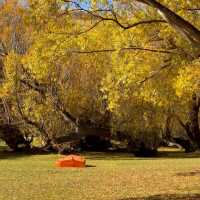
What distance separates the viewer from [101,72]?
119 feet

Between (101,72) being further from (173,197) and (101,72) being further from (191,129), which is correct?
(173,197)

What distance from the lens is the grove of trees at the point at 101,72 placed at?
16.7m

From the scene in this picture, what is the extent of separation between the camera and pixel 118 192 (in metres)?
17.2

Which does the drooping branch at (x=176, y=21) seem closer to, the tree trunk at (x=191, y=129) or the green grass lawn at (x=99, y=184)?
the green grass lawn at (x=99, y=184)

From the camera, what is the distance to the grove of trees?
16734 mm

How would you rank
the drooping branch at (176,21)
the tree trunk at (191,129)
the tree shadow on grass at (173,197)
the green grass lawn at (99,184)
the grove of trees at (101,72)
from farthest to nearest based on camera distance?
the tree trunk at (191,129), the grove of trees at (101,72), the green grass lawn at (99,184), the tree shadow on grass at (173,197), the drooping branch at (176,21)

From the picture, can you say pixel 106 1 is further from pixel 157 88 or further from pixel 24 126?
pixel 24 126

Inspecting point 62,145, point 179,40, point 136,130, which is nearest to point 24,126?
point 62,145

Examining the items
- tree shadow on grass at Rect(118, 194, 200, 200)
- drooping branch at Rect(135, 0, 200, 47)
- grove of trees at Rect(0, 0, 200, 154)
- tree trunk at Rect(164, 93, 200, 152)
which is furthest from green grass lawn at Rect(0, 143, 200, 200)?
tree trunk at Rect(164, 93, 200, 152)

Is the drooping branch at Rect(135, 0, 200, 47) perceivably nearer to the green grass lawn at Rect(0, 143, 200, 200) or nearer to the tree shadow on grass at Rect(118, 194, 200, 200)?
the tree shadow on grass at Rect(118, 194, 200, 200)

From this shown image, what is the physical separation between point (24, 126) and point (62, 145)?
3180 millimetres

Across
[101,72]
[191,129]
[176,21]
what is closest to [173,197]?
[176,21]

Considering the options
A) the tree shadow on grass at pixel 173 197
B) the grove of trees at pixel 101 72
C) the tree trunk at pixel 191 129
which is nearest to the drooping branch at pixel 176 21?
the grove of trees at pixel 101 72

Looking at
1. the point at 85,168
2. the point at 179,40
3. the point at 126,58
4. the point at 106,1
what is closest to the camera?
the point at 106,1
